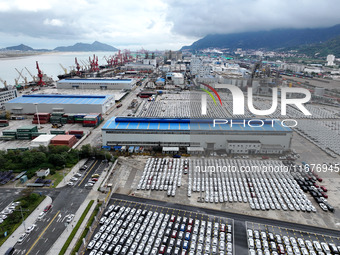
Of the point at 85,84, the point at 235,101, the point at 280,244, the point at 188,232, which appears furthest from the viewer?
the point at 85,84

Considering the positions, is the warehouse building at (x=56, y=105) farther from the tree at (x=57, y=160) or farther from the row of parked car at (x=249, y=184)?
the row of parked car at (x=249, y=184)

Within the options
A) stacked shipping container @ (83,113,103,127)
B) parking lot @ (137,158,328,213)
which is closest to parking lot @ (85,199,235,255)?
parking lot @ (137,158,328,213)

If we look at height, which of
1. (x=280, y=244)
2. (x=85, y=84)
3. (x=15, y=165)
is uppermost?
(x=85, y=84)

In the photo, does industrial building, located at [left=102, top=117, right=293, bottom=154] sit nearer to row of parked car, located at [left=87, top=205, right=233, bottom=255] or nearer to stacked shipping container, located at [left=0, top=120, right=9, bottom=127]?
row of parked car, located at [left=87, top=205, right=233, bottom=255]

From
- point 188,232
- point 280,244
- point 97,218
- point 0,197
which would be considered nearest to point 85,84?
point 0,197

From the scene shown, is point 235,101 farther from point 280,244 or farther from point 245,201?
point 280,244

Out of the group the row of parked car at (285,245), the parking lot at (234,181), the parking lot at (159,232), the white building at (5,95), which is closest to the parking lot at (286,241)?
the row of parked car at (285,245)
